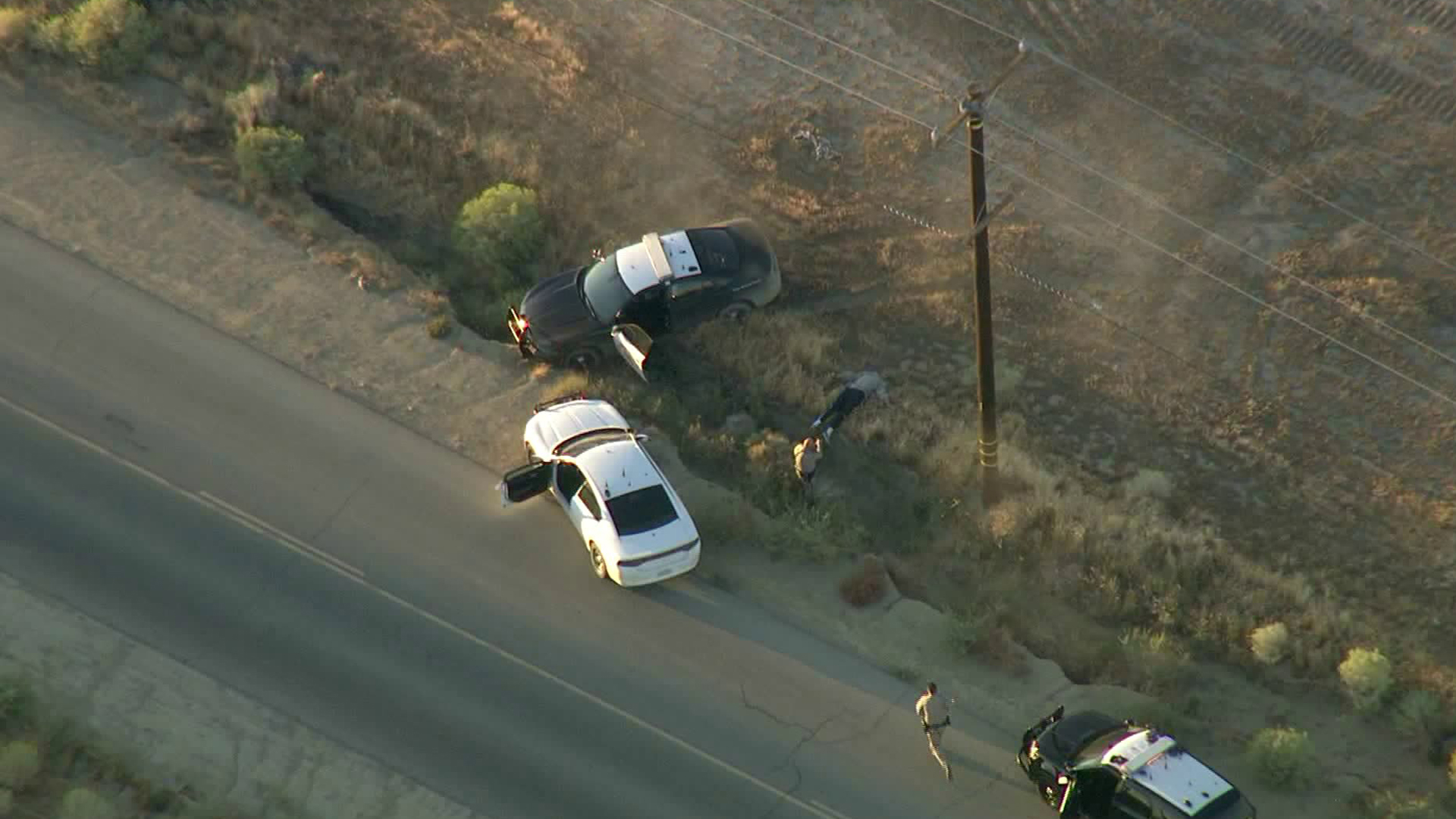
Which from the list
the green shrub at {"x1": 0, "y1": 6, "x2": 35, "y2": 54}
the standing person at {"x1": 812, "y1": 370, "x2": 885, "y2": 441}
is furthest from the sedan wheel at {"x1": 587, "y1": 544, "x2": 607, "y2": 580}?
the green shrub at {"x1": 0, "y1": 6, "x2": 35, "y2": 54}

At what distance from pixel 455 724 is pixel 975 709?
6.77 meters

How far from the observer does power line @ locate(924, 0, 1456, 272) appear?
88.8ft

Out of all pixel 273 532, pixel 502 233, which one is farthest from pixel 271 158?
pixel 273 532

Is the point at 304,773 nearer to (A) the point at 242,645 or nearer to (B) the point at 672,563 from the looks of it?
(A) the point at 242,645

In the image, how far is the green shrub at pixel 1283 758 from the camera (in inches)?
777

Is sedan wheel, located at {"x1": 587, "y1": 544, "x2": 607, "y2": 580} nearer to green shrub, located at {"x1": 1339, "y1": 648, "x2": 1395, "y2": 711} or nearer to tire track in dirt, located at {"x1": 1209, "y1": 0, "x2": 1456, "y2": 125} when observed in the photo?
green shrub, located at {"x1": 1339, "y1": 648, "x2": 1395, "y2": 711}

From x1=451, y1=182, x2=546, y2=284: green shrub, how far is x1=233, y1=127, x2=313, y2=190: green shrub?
9.59 feet

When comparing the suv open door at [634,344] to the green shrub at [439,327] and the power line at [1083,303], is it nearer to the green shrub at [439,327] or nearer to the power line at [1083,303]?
the green shrub at [439,327]

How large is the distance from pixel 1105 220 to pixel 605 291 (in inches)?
361

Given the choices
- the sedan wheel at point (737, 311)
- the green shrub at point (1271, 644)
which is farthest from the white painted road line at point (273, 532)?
the green shrub at point (1271, 644)

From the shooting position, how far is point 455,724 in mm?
19875

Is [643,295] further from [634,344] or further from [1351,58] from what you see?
[1351,58]

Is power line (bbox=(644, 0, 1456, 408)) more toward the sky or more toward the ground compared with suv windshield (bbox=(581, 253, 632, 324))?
more toward the sky

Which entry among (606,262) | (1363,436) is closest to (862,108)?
(606,262)
